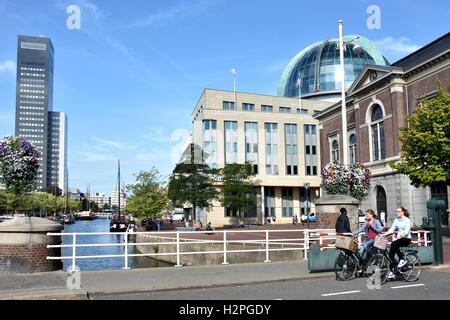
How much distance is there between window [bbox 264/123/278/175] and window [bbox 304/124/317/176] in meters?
5.48

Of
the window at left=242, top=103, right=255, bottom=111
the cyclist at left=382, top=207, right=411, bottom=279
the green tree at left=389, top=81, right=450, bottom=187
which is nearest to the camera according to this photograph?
the cyclist at left=382, top=207, right=411, bottom=279

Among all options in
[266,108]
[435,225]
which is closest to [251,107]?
[266,108]

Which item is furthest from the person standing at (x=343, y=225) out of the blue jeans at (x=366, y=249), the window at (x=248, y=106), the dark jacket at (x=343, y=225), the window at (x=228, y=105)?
the window at (x=248, y=106)

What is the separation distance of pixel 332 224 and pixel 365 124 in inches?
1125

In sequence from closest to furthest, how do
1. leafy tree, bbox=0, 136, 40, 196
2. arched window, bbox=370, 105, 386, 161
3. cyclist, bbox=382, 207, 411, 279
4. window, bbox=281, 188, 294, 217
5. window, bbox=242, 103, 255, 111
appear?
cyclist, bbox=382, 207, 411, 279, leafy tree, bbox=0, 136, 40, 196, arched window, bbox=370, 105, 386, 161, window, bbox=281, 188, 294, 217, window, bbox=242, 103, 255, 111

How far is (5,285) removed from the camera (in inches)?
366

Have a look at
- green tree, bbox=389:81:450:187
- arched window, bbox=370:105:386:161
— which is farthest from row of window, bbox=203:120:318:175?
green tree, bbox=389:81:450:187

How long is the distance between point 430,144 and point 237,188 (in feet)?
99.7

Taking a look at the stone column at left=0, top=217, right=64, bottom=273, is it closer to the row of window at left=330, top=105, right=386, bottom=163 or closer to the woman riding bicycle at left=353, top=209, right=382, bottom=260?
the woman riding bicycle at left=353, top=209, right=382, bottom=260

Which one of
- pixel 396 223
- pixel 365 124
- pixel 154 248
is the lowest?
pixel 154 248

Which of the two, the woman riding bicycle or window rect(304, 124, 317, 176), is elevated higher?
window rect(304, 124, 317, 176)

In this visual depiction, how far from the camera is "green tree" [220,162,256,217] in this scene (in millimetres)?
52719

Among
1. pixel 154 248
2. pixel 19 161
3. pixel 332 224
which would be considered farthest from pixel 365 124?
pixel 19 161
